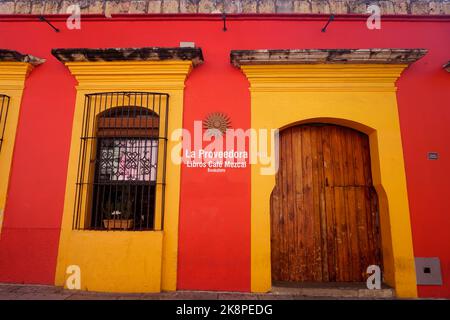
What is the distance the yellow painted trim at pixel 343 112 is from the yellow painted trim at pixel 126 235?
1.19 meters

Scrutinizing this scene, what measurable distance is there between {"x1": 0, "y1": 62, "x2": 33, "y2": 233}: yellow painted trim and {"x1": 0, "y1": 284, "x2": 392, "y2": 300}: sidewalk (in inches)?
70.1

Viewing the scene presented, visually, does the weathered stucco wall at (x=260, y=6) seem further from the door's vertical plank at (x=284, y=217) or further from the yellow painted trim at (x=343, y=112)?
the door's vertical plank at (x=284, y=217)

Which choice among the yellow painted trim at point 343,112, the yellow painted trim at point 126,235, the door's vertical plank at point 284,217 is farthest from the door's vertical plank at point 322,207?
the yellow painted trim at point 126,235

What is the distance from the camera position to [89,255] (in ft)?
12.8

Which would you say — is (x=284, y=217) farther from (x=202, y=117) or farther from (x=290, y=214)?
(x=202, y=117)

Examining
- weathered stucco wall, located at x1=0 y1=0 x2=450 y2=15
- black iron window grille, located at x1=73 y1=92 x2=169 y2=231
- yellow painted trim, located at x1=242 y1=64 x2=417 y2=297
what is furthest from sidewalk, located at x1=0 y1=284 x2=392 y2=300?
weathered stucco wall, located at x1=0 y1=0 x2=450 y2=15

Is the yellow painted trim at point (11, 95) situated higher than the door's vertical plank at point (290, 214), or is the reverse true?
the yellow painted trim at point (11, 95)

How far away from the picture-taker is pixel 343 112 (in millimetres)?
4250

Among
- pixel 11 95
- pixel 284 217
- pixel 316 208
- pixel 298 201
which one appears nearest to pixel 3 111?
pixel 11 95

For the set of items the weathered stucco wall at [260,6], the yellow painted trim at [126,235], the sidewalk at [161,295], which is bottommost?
the sidewalk at [161,295]

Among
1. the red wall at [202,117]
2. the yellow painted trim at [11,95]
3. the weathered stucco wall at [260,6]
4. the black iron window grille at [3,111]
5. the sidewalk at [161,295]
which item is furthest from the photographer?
the weathered stucco wall at [260,6]

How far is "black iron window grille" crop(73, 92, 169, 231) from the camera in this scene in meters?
4.18

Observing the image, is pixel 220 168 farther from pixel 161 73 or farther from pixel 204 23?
pixel 204 23

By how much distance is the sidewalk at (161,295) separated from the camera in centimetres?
368
